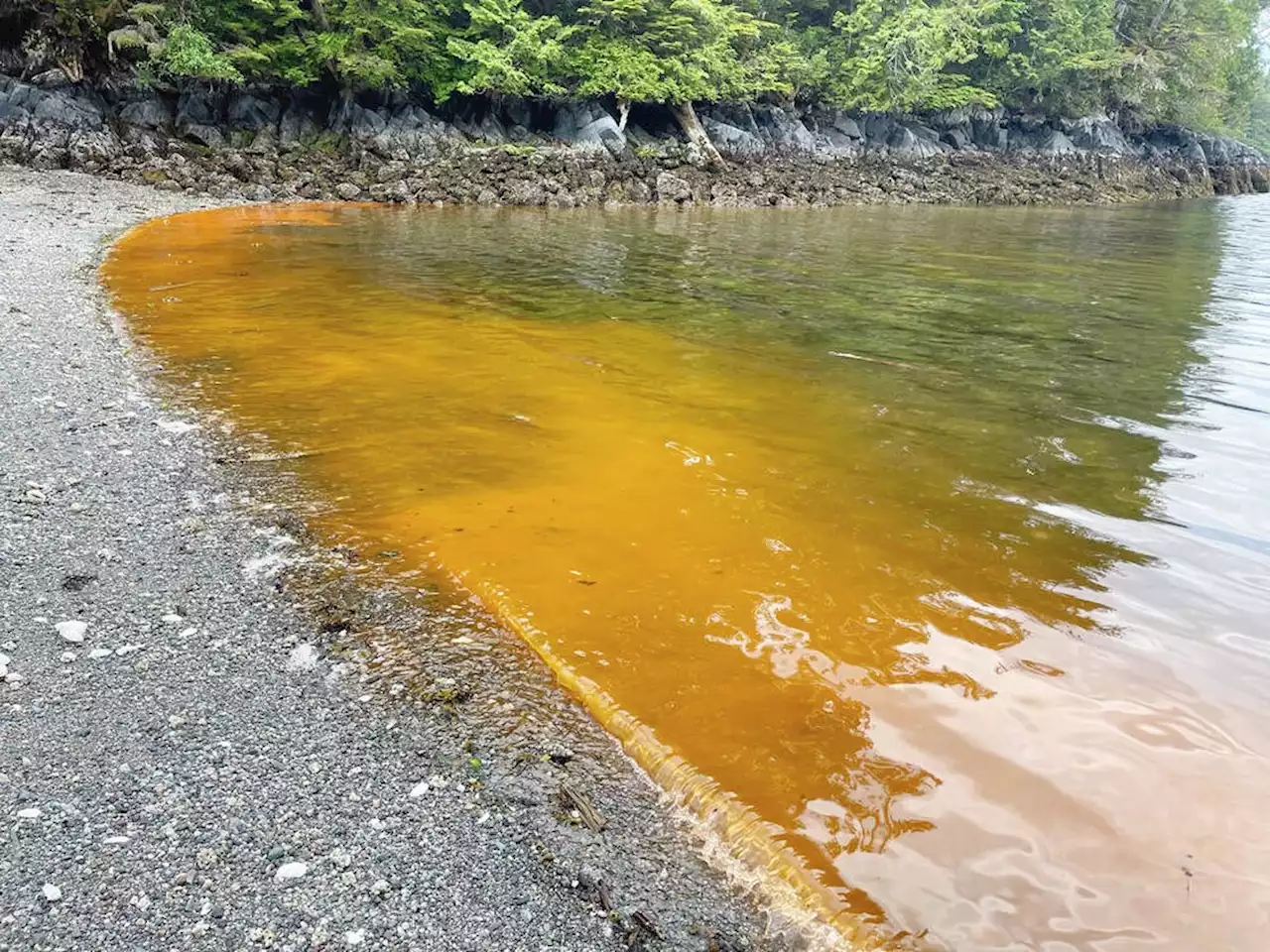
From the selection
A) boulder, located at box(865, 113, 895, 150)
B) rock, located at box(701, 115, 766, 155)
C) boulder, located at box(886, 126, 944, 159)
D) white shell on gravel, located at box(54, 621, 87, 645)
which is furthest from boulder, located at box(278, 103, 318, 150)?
white shell on gravel, located at box(54, 621, 87, 645)

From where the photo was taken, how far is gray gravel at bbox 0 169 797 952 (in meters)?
2.34

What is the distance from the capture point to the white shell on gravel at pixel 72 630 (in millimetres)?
3529

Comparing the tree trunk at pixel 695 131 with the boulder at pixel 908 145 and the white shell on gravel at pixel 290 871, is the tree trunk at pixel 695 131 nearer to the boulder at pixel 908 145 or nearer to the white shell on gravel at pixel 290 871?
the boulder at pixel 908 145

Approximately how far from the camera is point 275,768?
9.49 ft

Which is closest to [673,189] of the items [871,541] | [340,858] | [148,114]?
[148,114]

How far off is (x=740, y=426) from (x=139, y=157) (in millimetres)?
24177

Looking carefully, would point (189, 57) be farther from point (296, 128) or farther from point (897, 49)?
point (897, 49)

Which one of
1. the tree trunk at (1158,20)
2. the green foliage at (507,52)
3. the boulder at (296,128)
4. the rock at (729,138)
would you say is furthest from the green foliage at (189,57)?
the tree trunk at (1158,20)

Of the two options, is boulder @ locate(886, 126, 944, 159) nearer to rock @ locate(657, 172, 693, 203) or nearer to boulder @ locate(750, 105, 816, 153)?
boulder @ locate(750, 105, 816, 153)

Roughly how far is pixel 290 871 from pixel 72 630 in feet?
6.04

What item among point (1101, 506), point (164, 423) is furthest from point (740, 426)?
point (164, 423)

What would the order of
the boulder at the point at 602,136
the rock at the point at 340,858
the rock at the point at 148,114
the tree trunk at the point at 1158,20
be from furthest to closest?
the tree trunk at the point at 1158,20 → the boulder at the point at 602,136 → the rock at the point at 148,114 → the rock at the point at 340,858

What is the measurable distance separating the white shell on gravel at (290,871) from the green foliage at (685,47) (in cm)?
2756

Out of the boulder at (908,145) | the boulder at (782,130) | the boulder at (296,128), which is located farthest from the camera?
the boulder at (908,145)
